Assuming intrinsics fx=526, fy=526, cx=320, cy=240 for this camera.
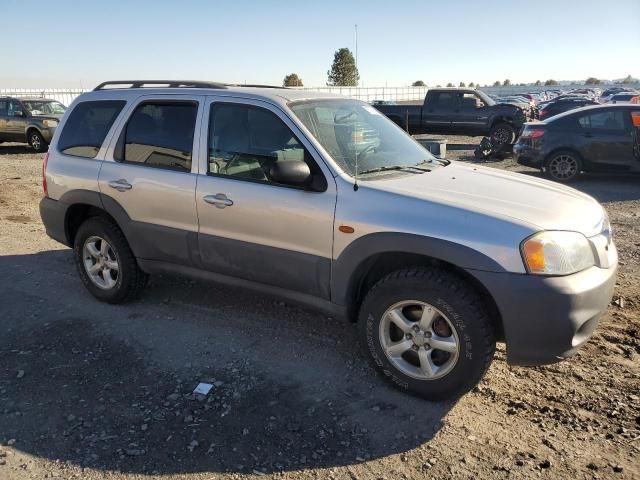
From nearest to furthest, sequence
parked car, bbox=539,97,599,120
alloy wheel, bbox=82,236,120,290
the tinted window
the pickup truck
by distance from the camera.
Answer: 1. alloy wheel, bbox=82,236,120,290
2. the tinted window
3. the pickup truck
4. parked car, bbox=539,97,599,120

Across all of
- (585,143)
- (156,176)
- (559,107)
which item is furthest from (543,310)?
(559,107)

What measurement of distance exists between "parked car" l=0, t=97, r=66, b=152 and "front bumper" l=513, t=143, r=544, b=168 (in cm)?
1391

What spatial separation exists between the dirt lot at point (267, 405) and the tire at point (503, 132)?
40.1 ft

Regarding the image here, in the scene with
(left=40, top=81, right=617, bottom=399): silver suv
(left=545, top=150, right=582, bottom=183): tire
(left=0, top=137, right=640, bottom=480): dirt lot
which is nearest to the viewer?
(left=0, top=137, right=640, bottom=480): dirt lot

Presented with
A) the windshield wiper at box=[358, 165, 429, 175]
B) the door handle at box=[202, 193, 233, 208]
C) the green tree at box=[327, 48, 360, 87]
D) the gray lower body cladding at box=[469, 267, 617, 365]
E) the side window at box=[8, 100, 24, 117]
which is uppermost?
the green tree at box=[327, 48, 360, 87]

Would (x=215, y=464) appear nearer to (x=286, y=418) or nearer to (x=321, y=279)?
(x=286, y=418)

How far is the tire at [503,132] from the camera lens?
636 inches

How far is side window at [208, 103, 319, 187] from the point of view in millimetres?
3717

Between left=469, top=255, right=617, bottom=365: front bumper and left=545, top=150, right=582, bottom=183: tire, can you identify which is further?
left=545, top=150, right=582, bottom=183: tire

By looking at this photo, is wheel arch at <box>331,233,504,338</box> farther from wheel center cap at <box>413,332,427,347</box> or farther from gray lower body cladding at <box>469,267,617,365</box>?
wheel center cap at <box>413,332,427,347</box>

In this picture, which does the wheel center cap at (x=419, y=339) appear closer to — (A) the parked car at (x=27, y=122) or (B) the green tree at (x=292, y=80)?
(A) the parked car at (x=27, y=122)

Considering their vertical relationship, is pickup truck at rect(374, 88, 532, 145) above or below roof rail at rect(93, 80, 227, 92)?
below

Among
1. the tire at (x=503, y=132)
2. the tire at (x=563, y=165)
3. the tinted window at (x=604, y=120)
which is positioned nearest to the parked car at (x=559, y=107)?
the tire at (x=503, y=132)

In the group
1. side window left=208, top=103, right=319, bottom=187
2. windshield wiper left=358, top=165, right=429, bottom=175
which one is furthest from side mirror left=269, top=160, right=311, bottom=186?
windshield wiper left=358, top=165, right=429, bottom=175
